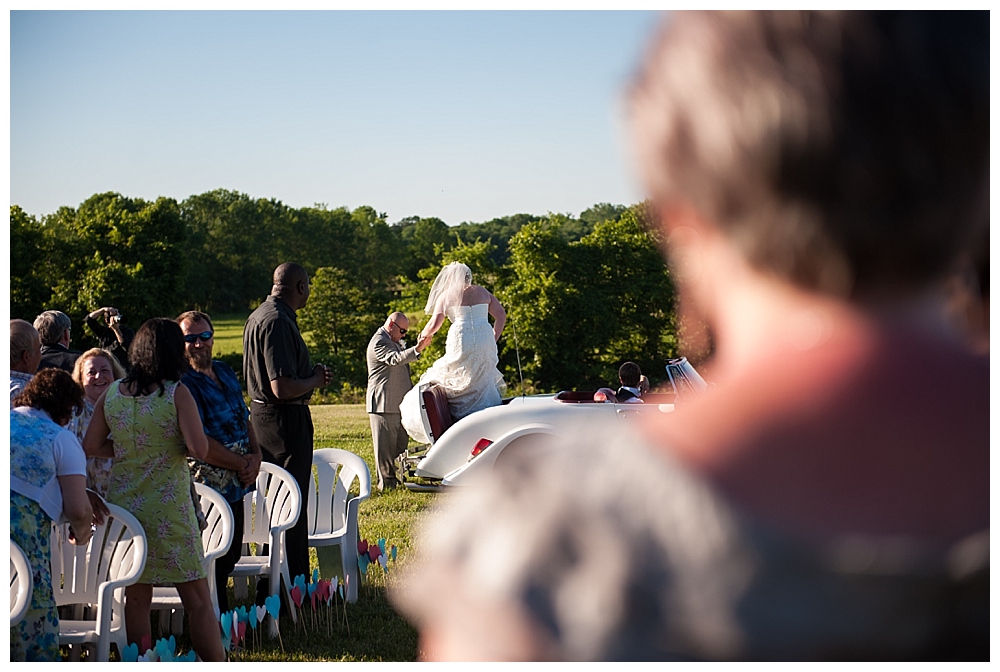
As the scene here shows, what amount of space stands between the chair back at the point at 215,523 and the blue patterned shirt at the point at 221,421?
68 mm

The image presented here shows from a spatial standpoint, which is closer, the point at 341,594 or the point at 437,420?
the point at 341,594

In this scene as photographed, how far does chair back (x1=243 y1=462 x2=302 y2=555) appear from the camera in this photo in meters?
5.33

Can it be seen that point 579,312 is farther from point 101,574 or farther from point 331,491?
point 101,574

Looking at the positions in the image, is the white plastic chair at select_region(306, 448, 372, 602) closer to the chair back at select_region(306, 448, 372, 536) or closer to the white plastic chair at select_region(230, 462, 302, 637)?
the chair back at select_region(306, 448, 372, 536)

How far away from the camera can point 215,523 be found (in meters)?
4.84

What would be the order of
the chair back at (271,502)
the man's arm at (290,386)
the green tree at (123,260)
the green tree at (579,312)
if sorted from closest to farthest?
the man's arm at (290,386)
the chair back at (271,502)
the green tree at (579,312)
the green tree at (123,260)

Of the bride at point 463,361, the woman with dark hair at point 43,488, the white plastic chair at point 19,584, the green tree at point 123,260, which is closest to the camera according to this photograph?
the white plastic chair at point 19,584

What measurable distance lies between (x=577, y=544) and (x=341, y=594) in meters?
5.00

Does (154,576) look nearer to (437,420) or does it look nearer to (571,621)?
(571,621)

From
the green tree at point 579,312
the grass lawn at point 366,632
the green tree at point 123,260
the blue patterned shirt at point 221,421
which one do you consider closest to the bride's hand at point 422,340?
the grass lawn at point 366,632

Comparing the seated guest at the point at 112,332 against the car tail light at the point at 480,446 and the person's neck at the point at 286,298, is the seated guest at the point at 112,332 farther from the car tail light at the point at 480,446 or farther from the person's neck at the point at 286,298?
the car tail light at the point at 480,446

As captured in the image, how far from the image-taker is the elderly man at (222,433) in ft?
15.0

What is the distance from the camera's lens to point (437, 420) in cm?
835

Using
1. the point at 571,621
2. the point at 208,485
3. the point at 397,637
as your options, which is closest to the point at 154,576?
the point at 208,485
